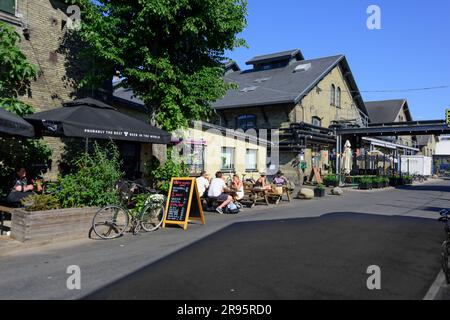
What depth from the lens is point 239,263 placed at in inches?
236

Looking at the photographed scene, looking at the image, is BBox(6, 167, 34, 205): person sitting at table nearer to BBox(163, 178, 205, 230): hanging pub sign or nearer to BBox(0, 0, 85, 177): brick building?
BBox(163, 178, 205, 230): hanging pub sign

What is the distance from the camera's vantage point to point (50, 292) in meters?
4.75

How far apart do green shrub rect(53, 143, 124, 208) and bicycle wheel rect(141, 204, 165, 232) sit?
78cm

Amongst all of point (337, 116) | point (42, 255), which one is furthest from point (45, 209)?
point (337, 116)

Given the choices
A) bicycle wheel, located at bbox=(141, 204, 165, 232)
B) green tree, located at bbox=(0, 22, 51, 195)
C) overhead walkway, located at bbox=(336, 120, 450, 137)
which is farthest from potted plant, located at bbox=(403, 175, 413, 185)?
green tree, located at bbox=(0, 22, 51, 195)

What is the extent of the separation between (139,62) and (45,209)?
649 centimetres

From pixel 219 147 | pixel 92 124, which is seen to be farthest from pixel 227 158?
pixel 92 124

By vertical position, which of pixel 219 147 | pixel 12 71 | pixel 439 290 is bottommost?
pixel 439 290

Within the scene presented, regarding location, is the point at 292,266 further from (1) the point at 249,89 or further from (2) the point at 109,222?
(1) the point at 249,89

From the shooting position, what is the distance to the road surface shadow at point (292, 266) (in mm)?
4738

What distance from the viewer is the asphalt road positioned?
4785 mm

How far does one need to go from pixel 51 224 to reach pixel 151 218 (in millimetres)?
2631

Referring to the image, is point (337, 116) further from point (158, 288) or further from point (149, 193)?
point (158, 288)

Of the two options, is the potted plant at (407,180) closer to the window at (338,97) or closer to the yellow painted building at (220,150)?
the window at (338,97)
